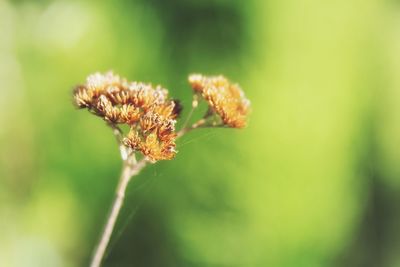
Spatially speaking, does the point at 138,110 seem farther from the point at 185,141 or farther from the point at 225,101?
the point at 185,141

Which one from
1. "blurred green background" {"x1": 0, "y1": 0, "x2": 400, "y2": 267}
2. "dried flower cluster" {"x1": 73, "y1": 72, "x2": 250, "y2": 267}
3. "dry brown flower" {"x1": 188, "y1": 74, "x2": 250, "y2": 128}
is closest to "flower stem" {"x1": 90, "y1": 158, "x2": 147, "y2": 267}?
"dried flower cluster" {"x1": 73, "y1": 72, "x2": 250, "y2": 267}

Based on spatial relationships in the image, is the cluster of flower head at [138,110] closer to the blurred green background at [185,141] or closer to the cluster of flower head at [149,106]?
the cluster of flower head at [149,106]

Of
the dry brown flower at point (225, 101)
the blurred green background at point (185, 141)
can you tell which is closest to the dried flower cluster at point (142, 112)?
the dry brown flower at point (225, 101)

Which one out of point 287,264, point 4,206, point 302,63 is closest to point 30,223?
point 4,206

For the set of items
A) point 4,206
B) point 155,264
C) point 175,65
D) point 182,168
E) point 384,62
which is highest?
point 384,62

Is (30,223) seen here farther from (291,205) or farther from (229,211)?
(291,205)

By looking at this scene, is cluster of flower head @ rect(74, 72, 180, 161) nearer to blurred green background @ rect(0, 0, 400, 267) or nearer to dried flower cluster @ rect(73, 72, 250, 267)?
dried flower cluster @ rect(73, 72, 250, 267)

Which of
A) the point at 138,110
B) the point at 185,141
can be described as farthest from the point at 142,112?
the point at 185,141
